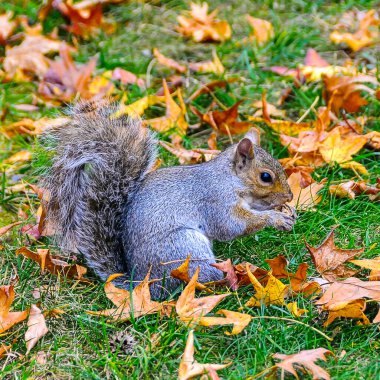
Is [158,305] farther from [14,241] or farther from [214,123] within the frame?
[214,123]

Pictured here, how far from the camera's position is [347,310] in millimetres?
2100

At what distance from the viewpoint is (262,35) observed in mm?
3928

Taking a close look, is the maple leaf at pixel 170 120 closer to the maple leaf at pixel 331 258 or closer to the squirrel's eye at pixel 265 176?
the squirrel's eye at pixel 265 176

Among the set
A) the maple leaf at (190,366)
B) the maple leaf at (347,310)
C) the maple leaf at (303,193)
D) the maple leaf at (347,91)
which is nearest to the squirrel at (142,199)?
the maple leaf at (303,193)

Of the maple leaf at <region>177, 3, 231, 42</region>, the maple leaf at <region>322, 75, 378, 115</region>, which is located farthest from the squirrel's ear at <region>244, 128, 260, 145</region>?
the maple leaf at <region>177, 3, 231, 42</region>

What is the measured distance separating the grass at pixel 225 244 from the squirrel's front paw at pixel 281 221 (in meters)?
0.08

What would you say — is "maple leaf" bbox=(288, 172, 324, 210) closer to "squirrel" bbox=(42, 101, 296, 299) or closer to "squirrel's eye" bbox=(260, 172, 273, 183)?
"squirrel" bbox=(42, 101, 296, 299)

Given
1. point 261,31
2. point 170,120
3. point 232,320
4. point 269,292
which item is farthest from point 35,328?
point 261,31

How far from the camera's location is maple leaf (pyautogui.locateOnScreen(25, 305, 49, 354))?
216cm

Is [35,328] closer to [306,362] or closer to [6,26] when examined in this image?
[306,362]

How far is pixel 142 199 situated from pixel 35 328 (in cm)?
56

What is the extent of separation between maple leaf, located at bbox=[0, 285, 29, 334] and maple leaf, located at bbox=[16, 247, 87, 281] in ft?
0.79

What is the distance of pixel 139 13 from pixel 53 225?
7.02 ft

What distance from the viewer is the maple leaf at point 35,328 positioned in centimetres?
216
